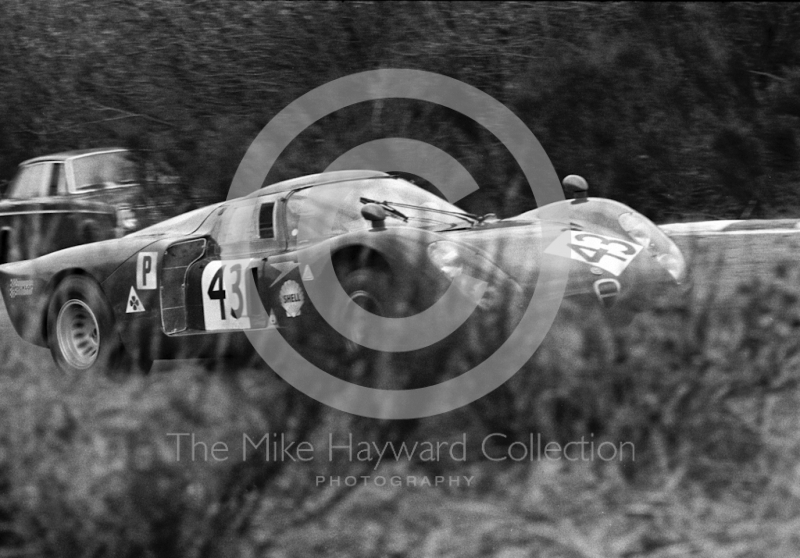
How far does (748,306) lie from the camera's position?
3238 millimetres

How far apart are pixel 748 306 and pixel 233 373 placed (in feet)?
5.98

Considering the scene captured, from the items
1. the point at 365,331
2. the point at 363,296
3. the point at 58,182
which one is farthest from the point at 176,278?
the point at 58,182

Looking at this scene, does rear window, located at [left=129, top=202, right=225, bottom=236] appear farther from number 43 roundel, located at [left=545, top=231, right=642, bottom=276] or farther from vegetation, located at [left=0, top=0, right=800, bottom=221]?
vegetation, located at [left=0, top=0, right=800, bottom=221]

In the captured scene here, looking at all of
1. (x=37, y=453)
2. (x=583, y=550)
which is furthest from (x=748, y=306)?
(x=37, y=453)

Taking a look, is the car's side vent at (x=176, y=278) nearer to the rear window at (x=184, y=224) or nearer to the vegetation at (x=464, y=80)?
the rear window at (x=184, y=224)

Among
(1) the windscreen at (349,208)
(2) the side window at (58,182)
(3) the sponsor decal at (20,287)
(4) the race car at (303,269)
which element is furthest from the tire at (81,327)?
(2) the side window at (58,182)

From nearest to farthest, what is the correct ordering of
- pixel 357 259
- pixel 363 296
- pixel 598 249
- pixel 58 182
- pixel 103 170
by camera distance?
pixel 363 296
pixel 357 259
pixel 598 249
pixel 58 182
pixel 103 170

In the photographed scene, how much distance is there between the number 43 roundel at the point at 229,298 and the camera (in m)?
4.35

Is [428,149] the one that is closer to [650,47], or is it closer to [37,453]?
[650,47]

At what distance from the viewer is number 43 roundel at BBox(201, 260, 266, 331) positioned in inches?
171

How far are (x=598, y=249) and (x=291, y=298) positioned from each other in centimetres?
127

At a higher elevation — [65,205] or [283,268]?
[65,205]

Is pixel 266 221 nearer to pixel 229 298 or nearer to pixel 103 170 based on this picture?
pixel 229 298

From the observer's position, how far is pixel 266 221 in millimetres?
4590
